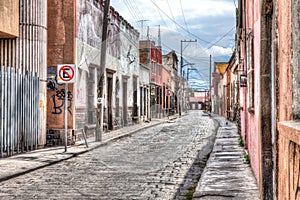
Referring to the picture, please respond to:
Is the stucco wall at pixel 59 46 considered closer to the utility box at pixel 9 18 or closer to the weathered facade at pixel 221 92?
the utility box at pixel 9 18

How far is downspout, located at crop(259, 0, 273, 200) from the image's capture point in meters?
5.81

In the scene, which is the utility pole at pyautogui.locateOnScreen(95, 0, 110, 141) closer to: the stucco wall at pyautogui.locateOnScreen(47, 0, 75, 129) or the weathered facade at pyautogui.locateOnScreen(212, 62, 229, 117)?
the stucco wall at pyautogui.locateOnScreen(47, 0, 75, 129)

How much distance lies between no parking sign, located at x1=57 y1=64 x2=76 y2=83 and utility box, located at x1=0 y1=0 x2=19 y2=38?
166cm

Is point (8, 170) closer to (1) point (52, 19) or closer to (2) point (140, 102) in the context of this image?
(1) point (52, 19)

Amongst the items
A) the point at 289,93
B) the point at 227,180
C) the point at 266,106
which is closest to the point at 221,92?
the point at 227,180

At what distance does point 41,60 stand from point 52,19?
7.96 ft

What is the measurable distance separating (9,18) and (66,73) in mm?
2239

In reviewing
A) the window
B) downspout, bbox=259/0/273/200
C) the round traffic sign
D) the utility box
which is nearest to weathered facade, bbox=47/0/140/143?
the round traffic sign

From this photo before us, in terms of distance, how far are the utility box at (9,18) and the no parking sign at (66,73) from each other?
1.66m

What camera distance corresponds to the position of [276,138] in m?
4.60

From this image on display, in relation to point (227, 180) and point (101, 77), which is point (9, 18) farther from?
point (227, 180)

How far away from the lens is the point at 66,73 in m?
13.3

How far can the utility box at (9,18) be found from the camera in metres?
12.1

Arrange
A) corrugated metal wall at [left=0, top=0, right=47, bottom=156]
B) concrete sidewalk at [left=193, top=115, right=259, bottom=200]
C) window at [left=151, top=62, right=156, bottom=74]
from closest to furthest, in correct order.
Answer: concrete sidewalk at [left=193, top=115, right=259, bottom=200]
corrugated metal wall at [left=0, top=0, right=47, bottom=156]
window at [left=151, top=62, right=156, bottom=74]
